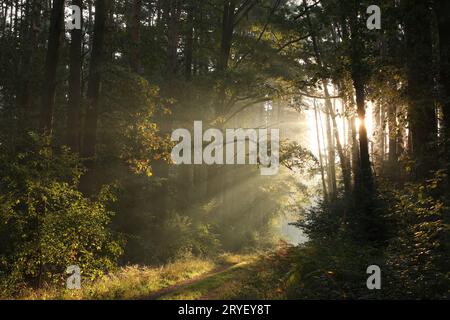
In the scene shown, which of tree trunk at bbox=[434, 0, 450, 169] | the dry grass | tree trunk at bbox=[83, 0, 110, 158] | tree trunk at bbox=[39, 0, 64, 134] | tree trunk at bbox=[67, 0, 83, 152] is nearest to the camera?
tree trunk at bbox=[434, 0, 450, 169]

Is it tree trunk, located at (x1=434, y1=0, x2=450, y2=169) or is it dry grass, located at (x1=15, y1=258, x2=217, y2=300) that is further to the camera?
dry grass, located at (x1=15, y1=258, x2=217, y2=300)

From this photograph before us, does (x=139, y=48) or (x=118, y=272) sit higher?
(x=139, y=48)

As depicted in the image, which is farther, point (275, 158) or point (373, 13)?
point (275, 158)

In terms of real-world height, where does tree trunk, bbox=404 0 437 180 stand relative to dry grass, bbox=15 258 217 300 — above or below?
above

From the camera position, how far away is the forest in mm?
9742

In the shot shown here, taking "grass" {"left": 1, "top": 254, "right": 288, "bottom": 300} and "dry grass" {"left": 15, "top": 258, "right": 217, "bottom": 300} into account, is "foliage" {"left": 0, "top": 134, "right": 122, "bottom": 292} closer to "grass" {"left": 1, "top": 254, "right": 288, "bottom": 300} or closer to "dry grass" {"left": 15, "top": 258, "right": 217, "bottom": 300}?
"dry grass" {"left": 15, "top": 258, "right": 217, "bottom": 300}

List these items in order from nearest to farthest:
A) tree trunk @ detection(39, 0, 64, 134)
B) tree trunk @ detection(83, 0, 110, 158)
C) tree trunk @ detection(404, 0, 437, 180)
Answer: tree trunk @ detection(404, 0, 437, 180) → tree trunk @ detection(39, 0, 64, 134) → tree trunk @ detection(83, 0, 110, 158)

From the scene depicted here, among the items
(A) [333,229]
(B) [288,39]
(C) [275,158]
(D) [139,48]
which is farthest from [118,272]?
(B) [288,39]

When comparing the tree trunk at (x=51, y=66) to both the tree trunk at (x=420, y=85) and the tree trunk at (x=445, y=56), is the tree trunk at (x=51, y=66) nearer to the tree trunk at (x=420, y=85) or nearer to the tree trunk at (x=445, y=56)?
the tree trunk at (x=420, y=85)

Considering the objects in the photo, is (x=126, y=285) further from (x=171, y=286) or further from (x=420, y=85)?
(x=420, y=85)

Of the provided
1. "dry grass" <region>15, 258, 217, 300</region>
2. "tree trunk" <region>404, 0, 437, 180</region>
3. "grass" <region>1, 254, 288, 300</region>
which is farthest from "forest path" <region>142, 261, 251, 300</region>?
"tree trunk" <region>404, 0, 437, 180</region>

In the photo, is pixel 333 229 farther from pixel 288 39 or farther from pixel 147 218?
pixel 288 39

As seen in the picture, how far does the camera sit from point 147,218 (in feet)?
63.3

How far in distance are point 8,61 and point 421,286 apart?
22.8 m
